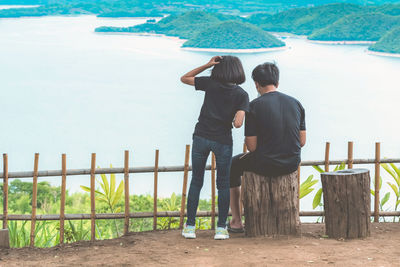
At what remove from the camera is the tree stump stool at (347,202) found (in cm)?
334

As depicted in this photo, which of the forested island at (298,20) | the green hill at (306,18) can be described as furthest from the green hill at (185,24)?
the green hill at (306,18)

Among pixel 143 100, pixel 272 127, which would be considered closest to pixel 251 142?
pixel 272 127

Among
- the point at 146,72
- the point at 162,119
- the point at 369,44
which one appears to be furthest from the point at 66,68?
the point at 369,44

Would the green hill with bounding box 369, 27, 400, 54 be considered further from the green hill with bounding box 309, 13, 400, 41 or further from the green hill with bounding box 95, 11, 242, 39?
the green hill with bounding box 95, 11, 242, 39

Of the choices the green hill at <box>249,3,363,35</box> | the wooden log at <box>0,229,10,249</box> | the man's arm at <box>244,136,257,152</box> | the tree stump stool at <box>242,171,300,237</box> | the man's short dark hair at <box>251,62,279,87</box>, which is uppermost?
the green hill at <box>249,3,363,35</box>

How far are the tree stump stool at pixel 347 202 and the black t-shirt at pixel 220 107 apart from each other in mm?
712

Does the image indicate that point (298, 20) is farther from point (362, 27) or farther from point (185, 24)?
point (185, 24)

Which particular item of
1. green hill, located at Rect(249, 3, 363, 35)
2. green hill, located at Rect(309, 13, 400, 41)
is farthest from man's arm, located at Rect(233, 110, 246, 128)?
green hill, located at Rect(249, 3, 363, 35)

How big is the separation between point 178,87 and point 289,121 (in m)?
66.9

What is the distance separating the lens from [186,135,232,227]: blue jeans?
3.19 metres

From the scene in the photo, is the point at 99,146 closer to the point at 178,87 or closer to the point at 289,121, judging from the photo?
the point at 178,87

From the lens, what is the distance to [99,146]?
45.8 m

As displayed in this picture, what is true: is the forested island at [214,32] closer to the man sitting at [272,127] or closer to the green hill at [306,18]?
the green hill at [306,18]

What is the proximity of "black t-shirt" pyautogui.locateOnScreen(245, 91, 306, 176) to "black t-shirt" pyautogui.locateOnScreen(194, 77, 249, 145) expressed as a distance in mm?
106
